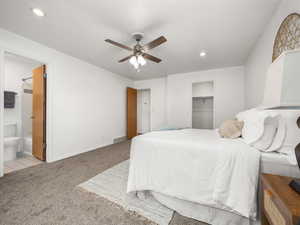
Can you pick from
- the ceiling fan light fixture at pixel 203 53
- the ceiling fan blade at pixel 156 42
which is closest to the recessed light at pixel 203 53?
the ceiling fan light fixture at pixel 203 53

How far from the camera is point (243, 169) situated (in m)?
0.99

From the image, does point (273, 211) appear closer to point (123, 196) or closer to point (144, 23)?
point (123, 196)

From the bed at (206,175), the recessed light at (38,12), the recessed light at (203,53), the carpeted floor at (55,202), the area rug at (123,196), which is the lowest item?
the area rug at (123,196)

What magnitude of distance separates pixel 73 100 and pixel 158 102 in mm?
3047

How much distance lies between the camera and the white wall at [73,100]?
7.81 ft

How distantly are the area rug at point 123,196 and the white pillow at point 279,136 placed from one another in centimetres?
122

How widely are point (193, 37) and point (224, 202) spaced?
2543 mm

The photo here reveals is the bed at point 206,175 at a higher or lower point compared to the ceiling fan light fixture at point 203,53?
lower

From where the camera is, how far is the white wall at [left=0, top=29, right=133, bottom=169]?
93.7 inches

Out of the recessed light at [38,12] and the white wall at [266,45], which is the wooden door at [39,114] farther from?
the white wall at [266,45]

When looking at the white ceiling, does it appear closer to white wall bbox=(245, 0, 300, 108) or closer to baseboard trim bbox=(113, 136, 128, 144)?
white wall bbox=(245, 0, 300, 108)

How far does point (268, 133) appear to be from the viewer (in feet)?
3.40

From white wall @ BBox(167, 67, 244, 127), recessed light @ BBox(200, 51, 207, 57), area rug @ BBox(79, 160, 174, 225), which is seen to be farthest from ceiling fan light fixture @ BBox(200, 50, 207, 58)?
area rug @ BBox(79, 160, 174, 225)

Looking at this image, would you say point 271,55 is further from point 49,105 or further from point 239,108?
point 49,105
